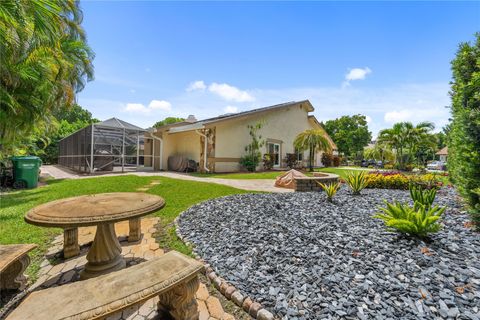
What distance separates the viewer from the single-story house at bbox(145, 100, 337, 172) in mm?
12906

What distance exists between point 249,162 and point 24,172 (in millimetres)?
11136

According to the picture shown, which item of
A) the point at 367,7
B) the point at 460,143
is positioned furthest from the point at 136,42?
the point at 460,143

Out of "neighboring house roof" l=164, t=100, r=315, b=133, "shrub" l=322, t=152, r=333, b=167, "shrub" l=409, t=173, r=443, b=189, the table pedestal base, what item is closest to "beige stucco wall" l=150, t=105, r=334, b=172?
"neighboring house roof" l=164, t=100, r=315, b=133

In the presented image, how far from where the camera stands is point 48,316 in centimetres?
118

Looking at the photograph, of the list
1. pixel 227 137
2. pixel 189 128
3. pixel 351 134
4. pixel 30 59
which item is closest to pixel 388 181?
pixel 227 137


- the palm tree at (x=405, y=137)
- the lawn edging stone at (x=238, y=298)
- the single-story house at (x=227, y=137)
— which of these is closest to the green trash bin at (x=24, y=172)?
the single-story house at (x=227, y=137)

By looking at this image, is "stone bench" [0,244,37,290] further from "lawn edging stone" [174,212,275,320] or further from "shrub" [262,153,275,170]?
"shrub" [262,153,275,170]

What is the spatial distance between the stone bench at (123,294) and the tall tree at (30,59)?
2464 millimetres

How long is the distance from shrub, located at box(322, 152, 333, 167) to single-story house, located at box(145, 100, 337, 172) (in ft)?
11.2

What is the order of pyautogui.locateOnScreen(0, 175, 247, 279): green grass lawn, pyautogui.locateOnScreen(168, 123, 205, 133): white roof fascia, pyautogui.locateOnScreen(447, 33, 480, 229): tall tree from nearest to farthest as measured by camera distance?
pyautogui.locateOnScreen(447, 33, 480, 229): tall tree < pyautogui.locateOnScreen(0, 175, 247, 279): green grass lawn < pyautogui.locateOnScreen(168, 123, 205, 133): white roof fascia

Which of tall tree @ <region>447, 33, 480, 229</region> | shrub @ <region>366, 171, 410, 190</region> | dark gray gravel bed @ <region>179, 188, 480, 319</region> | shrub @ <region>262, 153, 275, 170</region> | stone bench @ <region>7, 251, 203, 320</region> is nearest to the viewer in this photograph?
stone bench @ <region>7, 251, 203, 320</region>

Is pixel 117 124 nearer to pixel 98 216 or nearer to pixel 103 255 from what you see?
pixel 103 255

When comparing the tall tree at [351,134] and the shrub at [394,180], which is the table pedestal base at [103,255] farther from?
the tall tree at [351,134]

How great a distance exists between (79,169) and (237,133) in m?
10.9
